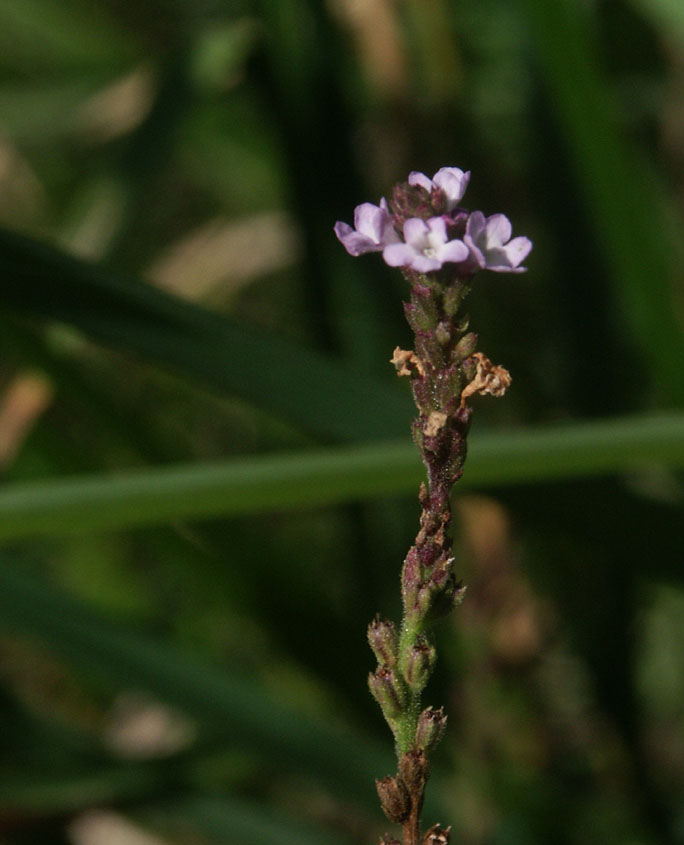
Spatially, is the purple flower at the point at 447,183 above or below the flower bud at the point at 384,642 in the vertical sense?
above

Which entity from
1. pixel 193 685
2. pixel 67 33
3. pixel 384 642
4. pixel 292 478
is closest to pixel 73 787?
pixel 193 685

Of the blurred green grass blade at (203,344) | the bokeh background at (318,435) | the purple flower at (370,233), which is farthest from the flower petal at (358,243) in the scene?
the blurred green grass blade at (203,344)

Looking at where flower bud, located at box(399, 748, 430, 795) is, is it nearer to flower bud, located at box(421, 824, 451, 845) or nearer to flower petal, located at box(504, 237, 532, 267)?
flower bud, located at box(421, 824, 451, 845)

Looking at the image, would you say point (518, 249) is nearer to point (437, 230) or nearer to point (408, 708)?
point (437, 230)

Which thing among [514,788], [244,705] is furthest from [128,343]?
[514,788]

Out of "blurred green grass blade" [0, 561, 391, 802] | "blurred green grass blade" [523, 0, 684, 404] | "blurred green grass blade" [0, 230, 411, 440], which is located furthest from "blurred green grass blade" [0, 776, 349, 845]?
"blurred green grass blade" [523, 0, 684, 404]

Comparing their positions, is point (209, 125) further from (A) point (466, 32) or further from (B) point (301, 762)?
(B) point (301, 762)

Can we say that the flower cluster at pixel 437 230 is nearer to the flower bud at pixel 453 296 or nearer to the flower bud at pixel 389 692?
the flower bud at pixel 453 296
